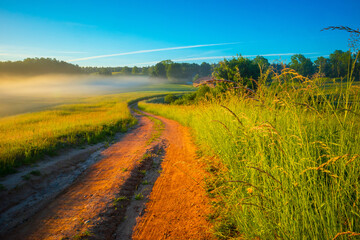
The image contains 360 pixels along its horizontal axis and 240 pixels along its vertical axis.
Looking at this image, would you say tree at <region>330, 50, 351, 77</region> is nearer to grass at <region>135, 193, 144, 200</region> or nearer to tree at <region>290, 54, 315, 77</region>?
tree at <region>290, 54, 315, 77</region>

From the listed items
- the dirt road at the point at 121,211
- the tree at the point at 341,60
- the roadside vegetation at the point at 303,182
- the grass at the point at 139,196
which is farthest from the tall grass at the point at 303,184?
the grass at the point at 139,196

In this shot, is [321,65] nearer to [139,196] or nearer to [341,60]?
[341,60]

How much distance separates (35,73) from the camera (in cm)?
8669

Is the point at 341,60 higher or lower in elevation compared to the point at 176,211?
higher

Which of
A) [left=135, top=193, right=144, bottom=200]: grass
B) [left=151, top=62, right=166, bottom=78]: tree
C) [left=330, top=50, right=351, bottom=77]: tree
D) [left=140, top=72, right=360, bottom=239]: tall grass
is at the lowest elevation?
[left=135, top=193, right=144, bottom=200]: grass

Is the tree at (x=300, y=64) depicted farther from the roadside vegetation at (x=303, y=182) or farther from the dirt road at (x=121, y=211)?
the dirt road at (x=121, y=211)

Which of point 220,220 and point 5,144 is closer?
point 220,220

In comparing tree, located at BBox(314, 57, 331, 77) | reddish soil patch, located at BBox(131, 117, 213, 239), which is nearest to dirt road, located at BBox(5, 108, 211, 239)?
reddish soil patch, located at BBox(131, 117, 213, 239)

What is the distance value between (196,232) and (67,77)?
118 m

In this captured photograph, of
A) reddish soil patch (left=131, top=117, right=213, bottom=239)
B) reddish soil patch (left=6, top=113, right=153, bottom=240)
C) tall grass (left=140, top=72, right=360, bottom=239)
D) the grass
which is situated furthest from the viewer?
the grass

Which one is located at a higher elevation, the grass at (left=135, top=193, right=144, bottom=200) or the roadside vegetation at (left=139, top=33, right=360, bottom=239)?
the roadside vegetation at (left=139, top=33, right=360, bottom=239)

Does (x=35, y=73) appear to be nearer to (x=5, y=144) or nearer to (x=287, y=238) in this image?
(x=5, y=144)

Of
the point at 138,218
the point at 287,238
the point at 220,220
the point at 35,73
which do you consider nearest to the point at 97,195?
the point at 138,218

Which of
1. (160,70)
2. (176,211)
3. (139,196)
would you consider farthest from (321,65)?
(160,70)
